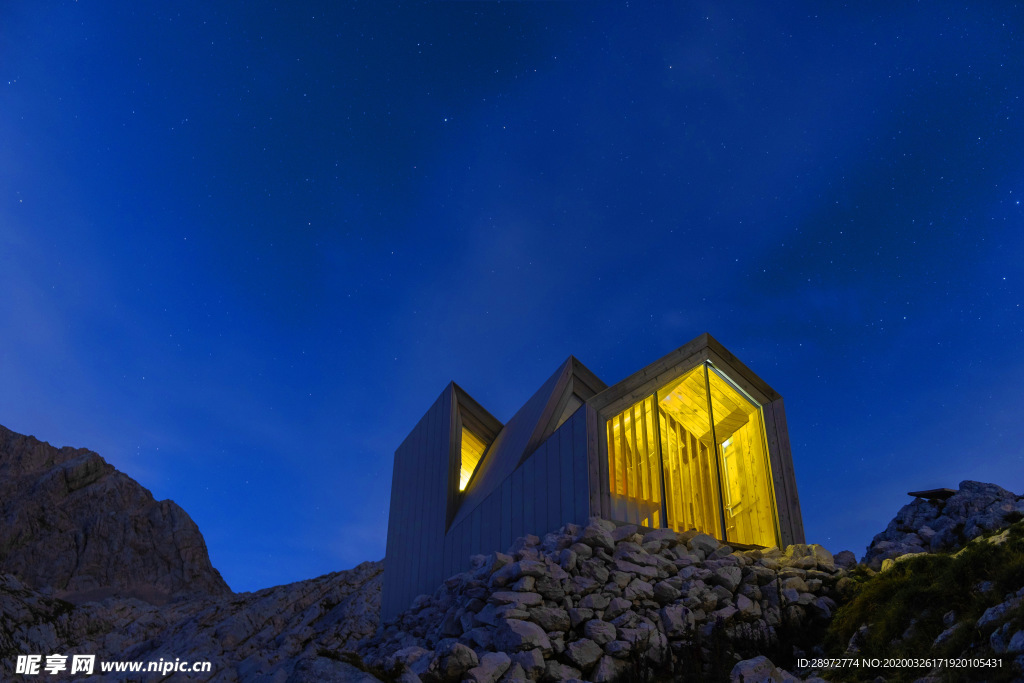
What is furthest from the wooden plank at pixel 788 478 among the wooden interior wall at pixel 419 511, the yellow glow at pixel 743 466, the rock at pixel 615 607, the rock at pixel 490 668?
the wooden interior wall at pixel 419 511

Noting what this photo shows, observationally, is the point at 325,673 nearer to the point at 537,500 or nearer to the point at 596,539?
the point at 596,539

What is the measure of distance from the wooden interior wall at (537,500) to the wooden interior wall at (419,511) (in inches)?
61.2

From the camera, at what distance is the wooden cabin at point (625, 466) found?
11.2 meters

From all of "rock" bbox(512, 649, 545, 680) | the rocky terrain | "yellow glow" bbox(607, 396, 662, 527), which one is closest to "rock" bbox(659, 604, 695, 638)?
the rocky terrain

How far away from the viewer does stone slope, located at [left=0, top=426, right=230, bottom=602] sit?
46.8 m

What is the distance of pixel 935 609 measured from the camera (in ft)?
21.1

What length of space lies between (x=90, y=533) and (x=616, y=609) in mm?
54592

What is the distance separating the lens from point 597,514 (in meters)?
10.1

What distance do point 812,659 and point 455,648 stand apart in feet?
14.0

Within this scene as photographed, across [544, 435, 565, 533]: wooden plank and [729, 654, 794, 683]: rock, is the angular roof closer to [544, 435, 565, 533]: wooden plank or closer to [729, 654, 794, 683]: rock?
[544, 435, 565, 533]: wooden plank

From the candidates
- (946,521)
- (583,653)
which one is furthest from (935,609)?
(583,653)

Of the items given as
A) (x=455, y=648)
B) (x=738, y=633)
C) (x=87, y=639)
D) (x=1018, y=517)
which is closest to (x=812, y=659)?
(x=738, y=633)

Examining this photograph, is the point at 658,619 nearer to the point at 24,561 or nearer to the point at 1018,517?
the point at 1018,517

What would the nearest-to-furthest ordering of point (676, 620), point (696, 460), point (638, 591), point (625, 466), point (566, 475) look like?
point (676, 620) → point (638, 591) → point (566, 475) → point (625, 466) → point (696, 460)
